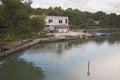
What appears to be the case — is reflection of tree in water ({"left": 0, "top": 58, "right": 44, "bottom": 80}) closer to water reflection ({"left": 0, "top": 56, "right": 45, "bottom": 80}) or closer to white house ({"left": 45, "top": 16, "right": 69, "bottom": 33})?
water reflection ({"left": 0, "top": 56, "right": 45, "bottom": 80})

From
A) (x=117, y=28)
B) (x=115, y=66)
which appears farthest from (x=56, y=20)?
(x=115, y=66)

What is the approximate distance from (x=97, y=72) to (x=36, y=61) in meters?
7.77

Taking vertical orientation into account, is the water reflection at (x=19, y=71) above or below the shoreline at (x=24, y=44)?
below

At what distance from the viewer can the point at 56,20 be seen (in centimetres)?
5878

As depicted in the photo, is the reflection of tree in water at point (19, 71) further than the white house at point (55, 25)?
No

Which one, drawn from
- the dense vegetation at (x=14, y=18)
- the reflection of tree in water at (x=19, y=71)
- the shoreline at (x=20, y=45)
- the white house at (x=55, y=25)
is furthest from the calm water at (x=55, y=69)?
the white house at (x=55, y=25)

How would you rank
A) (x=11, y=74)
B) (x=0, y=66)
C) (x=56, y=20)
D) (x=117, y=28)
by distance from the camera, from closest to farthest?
1. (x=11, y=74)
2. (x=0, y=66)
3. (x=56, y=20)
4. (x=117, y=28)

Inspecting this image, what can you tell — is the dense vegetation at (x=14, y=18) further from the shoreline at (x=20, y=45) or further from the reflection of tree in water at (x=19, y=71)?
the reflection of tree in water at (x=19, y=71)

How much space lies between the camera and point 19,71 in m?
22.4

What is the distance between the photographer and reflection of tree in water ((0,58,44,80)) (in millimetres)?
20250

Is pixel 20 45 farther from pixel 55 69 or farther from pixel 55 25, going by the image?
pixel 55 25

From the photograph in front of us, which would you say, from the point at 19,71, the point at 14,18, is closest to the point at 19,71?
the point at 19,71

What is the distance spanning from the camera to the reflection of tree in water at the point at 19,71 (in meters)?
20.2

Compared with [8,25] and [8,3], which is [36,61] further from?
[8,3]
